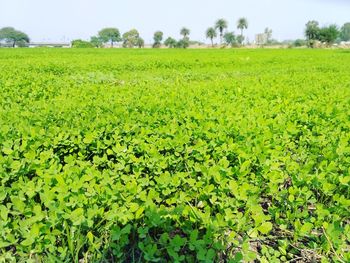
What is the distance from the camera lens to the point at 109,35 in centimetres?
14775

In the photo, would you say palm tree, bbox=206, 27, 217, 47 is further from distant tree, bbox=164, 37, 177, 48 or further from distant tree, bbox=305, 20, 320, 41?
distant tree, bbox=305, 20, 320, 41

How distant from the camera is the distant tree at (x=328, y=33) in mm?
78562

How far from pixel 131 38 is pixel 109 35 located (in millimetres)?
32019

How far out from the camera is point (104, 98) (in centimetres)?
514

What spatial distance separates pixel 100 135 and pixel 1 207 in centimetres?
131

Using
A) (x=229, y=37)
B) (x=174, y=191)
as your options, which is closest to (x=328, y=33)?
(x=229, y=37)

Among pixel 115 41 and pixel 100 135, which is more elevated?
pixel 115 41

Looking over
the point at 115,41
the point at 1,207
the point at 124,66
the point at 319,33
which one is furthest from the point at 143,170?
the point at 115,41

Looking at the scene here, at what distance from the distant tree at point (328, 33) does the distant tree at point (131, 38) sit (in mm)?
A: 63826

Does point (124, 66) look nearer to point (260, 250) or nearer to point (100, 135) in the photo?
point (100, 135)

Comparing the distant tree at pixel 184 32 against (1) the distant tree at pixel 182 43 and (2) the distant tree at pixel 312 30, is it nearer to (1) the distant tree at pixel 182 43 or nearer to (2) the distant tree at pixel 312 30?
(1) the distant tree at pixel 182 43

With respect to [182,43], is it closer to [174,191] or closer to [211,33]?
[211,33]

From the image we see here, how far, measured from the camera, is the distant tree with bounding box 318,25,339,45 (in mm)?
78562

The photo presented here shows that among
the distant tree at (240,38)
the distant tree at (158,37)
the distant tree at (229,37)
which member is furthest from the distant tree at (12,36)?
the distant tree at (240,38)
